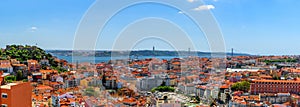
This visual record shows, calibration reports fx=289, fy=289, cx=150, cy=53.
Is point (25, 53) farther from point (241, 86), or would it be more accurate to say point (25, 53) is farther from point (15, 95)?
point (15, 95)

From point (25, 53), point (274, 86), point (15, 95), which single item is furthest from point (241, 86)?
point (15, 95)

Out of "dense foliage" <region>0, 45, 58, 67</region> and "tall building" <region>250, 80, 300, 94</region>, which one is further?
"dense foliage" <region>0, 45, 58, 67</region>

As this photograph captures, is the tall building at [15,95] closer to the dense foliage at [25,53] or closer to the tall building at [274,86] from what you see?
the dense foliage at [25,53]

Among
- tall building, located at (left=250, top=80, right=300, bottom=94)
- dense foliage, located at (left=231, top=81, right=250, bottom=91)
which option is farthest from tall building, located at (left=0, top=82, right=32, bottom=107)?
tall building, located at (left=250, top=80, right=300, bottom=94)

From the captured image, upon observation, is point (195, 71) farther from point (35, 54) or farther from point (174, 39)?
point (35, 54)

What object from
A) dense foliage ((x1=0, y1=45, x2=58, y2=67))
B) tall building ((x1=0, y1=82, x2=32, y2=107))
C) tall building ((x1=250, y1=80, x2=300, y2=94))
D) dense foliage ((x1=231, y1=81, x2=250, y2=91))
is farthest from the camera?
dense foliage ((x1=0, y1=45, x2=58, y2=67))

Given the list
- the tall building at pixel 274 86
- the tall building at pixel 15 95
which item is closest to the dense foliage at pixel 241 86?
the tall building at pixel 274 86

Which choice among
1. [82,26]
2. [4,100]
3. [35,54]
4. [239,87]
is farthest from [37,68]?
[4,100]

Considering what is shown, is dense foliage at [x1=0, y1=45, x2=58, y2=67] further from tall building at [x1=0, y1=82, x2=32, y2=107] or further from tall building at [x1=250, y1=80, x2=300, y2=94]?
tall building at [x1=0, y1=82, x2=32, y2=107]
